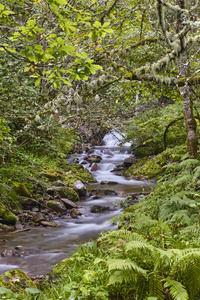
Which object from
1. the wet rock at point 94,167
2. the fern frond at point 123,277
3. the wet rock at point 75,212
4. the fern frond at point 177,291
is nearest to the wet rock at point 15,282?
the fern frond at point 123,277

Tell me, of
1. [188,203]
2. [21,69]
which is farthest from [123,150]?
[188,203]

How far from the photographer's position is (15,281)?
326 cm

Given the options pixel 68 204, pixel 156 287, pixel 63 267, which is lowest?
pixel 68 204

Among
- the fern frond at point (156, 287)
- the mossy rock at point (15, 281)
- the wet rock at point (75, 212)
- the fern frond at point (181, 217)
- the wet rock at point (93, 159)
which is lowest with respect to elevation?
the wet rock at point (93, 159)

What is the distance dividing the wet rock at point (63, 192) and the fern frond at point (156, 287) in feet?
24.8

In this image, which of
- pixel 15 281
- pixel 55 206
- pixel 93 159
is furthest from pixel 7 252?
pixel 93 159

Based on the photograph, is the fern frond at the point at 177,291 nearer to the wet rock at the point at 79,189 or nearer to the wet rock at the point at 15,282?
the wet rock at the point at 15,282

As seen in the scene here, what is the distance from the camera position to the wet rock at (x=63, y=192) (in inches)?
389

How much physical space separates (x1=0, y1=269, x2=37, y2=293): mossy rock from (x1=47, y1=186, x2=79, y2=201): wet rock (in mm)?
6178

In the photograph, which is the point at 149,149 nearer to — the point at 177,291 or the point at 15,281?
the point at 15,281

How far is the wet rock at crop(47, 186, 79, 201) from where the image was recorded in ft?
32.4

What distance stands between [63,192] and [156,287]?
26.9 ft

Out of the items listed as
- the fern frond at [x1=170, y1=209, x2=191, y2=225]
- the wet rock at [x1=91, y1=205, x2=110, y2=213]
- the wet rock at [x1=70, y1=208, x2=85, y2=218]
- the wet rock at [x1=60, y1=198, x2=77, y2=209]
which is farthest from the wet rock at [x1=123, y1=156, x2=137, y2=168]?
the fern frond at [x1=170, y1=209, x2=191, y2=225]

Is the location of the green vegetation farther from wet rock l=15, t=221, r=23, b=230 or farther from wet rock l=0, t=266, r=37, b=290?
wet rock l=15, t=221, r=23, b=230
